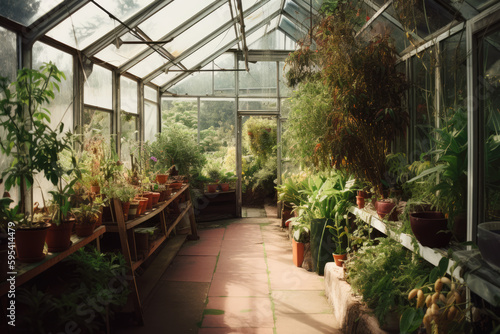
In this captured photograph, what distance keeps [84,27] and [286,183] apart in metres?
3.70

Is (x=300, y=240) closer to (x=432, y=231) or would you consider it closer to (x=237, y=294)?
(x=237, y=294)

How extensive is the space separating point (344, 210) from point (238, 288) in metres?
1.39

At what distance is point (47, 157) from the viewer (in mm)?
2309

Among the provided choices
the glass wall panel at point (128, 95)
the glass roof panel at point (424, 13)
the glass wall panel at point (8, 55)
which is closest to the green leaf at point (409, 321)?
the glass roof panel at point (424, 13)

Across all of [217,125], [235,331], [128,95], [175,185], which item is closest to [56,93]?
[175,185]

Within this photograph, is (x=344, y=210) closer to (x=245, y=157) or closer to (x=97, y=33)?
(x=97, y=33)

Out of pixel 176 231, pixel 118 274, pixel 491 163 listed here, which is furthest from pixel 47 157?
pixel 176 231

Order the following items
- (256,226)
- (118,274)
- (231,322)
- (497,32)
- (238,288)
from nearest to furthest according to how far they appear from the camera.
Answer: (497,32)
(118,274)
(231,322)
(238,288)
(256,226)

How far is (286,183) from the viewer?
6.55 meters

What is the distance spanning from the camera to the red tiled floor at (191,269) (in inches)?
183

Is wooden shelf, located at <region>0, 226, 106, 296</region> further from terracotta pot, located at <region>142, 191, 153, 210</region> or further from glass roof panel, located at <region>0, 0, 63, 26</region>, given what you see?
glass roof panel, located at <region>0, 0, 63, 26</region>

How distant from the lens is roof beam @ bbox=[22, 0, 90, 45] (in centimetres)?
336

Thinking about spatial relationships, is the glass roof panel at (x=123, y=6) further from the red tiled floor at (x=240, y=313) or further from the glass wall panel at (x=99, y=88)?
the red tiled floor at (x=240, y=313)

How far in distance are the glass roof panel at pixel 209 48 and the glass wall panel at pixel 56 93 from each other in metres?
3.26
